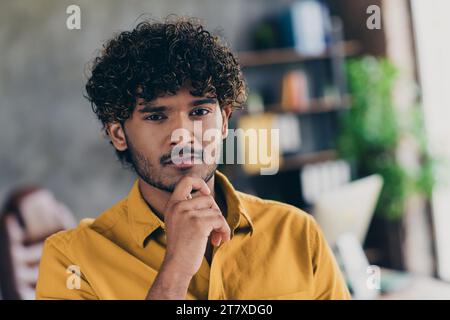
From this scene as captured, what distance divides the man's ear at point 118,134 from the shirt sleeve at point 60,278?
0.24 meters

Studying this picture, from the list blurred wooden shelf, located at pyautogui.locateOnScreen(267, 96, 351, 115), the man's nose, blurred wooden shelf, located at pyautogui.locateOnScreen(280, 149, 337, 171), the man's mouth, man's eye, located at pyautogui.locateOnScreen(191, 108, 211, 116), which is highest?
man's eye, located at pyautogui.locateOnScreen(191, 108, 211, 116)

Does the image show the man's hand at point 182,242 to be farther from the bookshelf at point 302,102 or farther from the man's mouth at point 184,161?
the bookshelf at point 302,102

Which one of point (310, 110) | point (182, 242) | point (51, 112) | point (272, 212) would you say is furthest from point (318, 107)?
point (182, 242)

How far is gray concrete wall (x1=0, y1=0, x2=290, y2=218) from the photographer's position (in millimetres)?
2996

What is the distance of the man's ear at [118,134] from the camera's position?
3.86 ft

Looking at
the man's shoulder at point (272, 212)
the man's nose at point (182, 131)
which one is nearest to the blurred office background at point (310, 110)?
the man's shoulder at point (272, 212)

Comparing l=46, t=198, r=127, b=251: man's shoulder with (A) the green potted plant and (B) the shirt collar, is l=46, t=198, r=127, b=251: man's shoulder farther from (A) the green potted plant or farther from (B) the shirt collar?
(A) the green potted plant

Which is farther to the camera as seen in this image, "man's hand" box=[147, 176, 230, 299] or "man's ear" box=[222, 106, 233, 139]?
"man's ear" box=[222, 106, 233, 139]

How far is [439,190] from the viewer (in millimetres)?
3055

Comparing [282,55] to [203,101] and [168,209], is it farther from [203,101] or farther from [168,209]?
[168,209]

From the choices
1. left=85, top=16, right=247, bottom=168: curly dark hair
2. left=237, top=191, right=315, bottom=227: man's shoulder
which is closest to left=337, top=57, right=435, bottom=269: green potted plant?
left=237, top=191, right=315, bottom=227: man's shoulder
